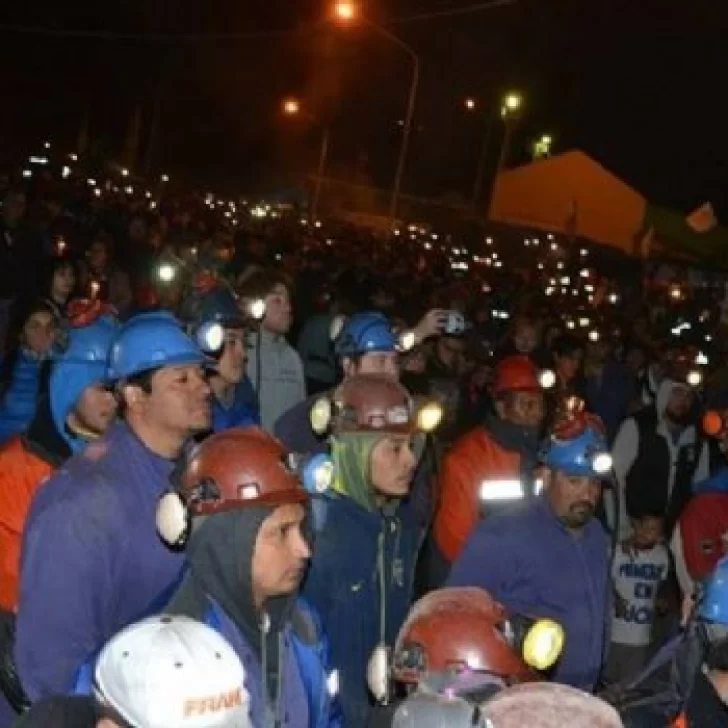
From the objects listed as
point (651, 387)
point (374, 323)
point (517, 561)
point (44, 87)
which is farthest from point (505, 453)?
point (44, 87)

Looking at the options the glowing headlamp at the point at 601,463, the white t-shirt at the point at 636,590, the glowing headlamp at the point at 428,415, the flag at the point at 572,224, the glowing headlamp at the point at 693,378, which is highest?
the flag at the point at 572,224

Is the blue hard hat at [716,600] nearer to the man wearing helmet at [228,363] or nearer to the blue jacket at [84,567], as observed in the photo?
the blue jacket at [84,567]

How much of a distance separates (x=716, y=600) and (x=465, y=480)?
2.69 metres

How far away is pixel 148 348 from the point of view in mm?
5078

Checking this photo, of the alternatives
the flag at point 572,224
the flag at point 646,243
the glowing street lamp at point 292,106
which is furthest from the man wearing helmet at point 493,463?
the glowing street lamp at point 292,106

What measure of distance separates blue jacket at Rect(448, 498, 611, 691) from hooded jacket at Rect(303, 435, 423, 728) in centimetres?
34

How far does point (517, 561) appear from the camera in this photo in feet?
18.1

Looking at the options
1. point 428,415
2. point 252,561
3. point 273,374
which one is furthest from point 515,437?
point 252,561

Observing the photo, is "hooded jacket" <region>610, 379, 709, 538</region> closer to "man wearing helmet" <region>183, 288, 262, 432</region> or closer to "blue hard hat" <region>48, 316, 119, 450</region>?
"man wearing helmet" <region>183, 288, 262, 432</region>

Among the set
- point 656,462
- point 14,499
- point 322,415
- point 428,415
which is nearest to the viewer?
point 14,499

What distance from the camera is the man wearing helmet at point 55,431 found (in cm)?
490

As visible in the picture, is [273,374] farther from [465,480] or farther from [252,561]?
[252,561]

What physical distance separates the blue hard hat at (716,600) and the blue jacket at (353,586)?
1.18 metres

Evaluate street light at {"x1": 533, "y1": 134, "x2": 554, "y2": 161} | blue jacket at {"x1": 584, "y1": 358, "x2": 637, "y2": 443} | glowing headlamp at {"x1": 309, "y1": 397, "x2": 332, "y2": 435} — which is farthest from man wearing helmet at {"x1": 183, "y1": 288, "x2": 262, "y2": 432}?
street light at {"x1": 533, "y1": 134, "x2": 554, "y2": 161}
